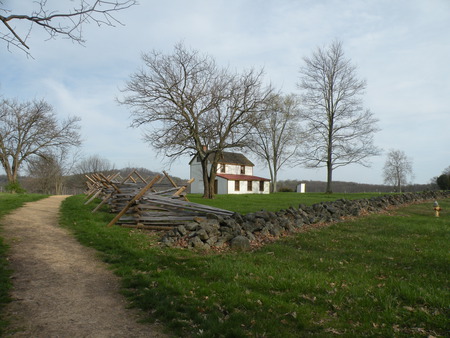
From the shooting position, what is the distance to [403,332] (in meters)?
3.35

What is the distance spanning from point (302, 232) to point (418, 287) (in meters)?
5.00

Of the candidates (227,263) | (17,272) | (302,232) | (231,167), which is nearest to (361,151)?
(231,167)

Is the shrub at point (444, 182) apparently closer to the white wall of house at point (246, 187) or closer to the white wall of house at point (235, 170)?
the white wall of house at point (246, 187)

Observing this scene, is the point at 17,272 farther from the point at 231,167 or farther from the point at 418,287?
the point at 231,167

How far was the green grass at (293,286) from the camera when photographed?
11.6 ft

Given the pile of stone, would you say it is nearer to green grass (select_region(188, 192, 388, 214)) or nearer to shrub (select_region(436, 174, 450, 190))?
green grass (select_region(188, 192, 388, 214))

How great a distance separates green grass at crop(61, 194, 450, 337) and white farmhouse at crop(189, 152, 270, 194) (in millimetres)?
35133

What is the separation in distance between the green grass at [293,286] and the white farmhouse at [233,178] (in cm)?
3513

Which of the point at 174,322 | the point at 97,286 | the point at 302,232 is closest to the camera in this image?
the point at 174,322

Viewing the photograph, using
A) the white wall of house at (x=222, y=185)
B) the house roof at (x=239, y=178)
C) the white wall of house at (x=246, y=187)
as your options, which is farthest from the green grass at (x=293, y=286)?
the white wall of house at (x=246, y=187)

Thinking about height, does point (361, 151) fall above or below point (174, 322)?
above

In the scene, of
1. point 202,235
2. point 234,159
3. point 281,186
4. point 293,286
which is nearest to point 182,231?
point 202,235

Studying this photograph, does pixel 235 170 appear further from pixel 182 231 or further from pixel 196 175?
pixel 182 231

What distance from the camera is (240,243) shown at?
743cm
